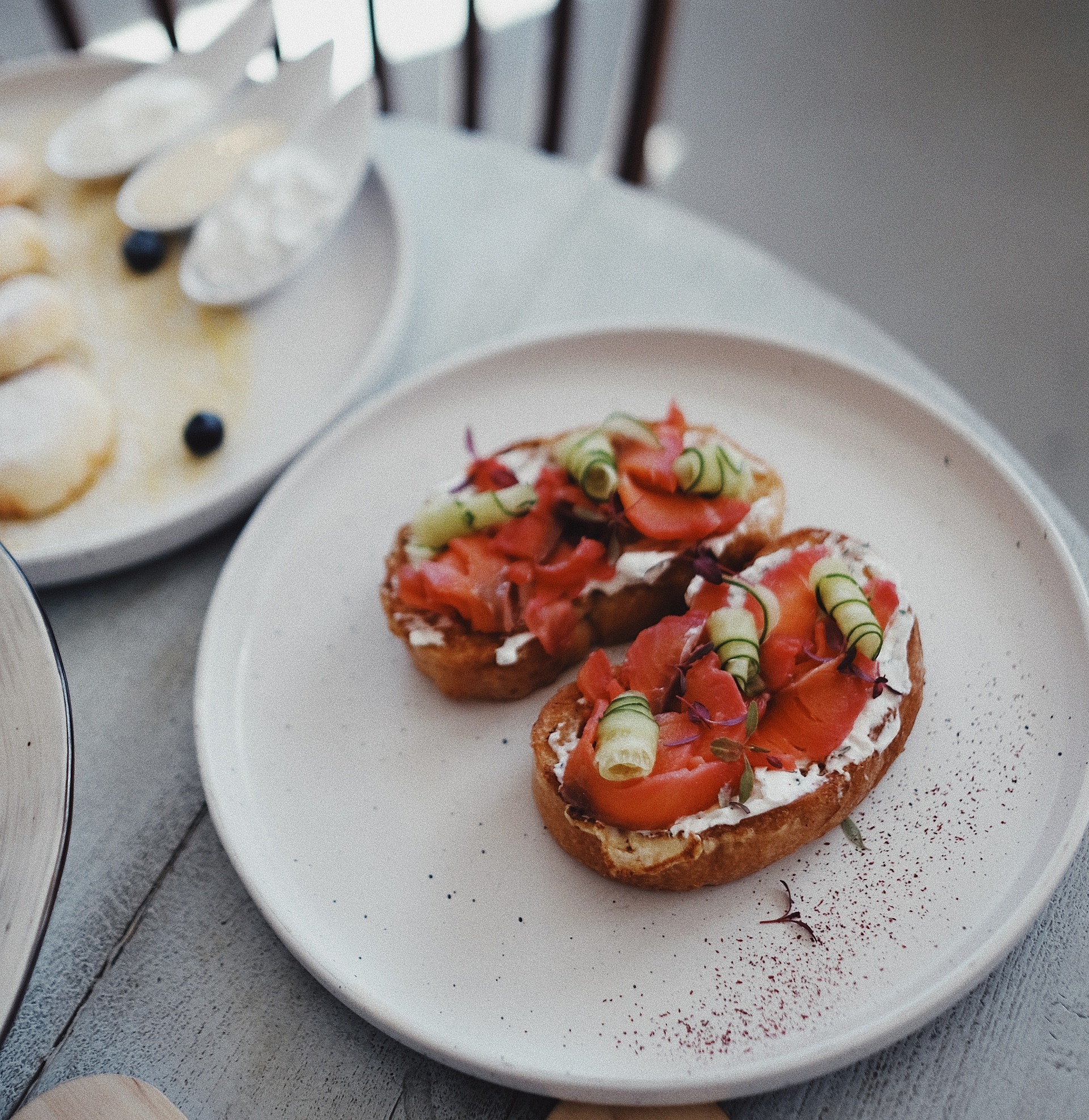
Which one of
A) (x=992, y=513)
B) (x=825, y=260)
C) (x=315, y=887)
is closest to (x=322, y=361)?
(x=315, y=887)

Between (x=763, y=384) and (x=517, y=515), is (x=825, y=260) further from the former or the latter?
(x=517, y=515)

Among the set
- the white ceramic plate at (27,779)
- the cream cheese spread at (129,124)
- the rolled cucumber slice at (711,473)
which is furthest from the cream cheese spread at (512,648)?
the cream cheese spread at (129,124)

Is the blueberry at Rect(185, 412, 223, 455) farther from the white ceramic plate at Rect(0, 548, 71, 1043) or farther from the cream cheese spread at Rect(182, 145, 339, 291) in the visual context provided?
the white ceramic plate at Rect(0, 548, 71, 1043)

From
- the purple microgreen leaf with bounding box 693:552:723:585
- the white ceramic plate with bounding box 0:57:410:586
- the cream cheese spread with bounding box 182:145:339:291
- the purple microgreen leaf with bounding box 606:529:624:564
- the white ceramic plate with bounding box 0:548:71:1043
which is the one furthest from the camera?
the cream cheese spread with bounding box 182:145:339:291

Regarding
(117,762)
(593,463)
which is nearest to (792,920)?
(593,463)

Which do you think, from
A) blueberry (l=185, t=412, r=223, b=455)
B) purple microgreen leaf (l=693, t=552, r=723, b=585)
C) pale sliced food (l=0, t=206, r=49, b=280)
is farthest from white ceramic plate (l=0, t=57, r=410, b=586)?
purple microgreen leaf (l=693, t=552, r=723, b=585)
